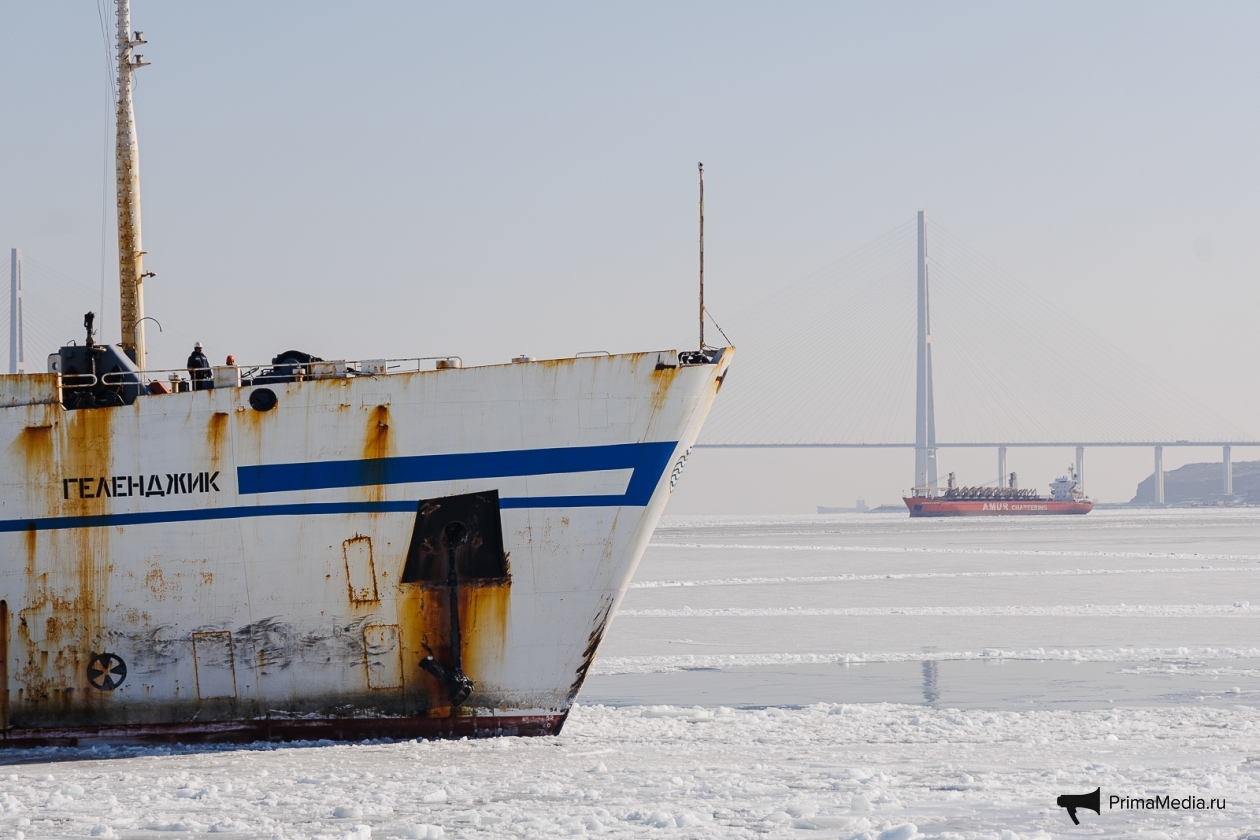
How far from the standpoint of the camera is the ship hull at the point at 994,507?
476ft

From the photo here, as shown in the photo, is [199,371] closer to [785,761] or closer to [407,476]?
[407,476]

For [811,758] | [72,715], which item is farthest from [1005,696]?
[72,715]

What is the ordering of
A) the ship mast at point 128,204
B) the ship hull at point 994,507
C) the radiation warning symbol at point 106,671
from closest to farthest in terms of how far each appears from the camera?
1. the radiation warning symbol at point 106,671
2. the ship mast at point 128,204
3. the ship hull at point 994,507

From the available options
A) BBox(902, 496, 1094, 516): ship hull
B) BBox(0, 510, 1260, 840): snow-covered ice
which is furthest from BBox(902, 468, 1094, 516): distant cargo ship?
BBox(0, 510, 1260, 840): snow-covered ice

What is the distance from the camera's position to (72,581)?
1438 centimetres

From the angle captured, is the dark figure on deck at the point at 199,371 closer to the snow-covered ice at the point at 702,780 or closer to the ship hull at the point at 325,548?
the ship hull at the point at 325,548

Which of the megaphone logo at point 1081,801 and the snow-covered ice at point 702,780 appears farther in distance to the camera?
the megaphone logo at point 1081,801

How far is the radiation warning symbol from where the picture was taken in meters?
14.4

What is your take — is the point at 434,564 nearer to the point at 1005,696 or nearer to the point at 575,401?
the point at 575,401

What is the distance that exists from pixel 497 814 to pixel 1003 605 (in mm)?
20941

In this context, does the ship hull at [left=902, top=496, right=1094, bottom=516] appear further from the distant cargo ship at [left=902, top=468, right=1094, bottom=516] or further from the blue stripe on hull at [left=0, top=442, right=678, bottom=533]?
the blue stripe on hull at [left=0, top=442, right=678, bottom=533]

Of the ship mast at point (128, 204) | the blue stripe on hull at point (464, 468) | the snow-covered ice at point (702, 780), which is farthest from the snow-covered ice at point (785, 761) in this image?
the ship mast at point (128, 204)

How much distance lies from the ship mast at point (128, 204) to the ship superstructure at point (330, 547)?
239cm

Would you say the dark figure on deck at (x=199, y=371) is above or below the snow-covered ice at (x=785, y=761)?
above
